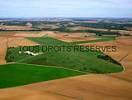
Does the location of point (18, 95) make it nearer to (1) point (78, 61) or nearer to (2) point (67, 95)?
(2) point (67, 95)

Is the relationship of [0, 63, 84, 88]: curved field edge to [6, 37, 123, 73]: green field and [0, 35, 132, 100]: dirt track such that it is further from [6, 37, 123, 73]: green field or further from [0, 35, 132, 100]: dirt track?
[6, 37, 123, 73]: green field

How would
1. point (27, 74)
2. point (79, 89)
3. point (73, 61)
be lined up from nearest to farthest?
1. point (79, 89)
2. point (27, 74)
3. point (73, 61)

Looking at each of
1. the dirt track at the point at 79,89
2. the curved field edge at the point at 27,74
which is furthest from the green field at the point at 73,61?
the dirt track at the point at 79,89

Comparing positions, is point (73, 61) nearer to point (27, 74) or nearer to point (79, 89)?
point (27, 74)

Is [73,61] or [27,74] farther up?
[73,61]

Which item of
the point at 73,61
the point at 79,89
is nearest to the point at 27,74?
the point at 79,89

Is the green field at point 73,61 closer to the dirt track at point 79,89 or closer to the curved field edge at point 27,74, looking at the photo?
the curved field edge at point 27,74
